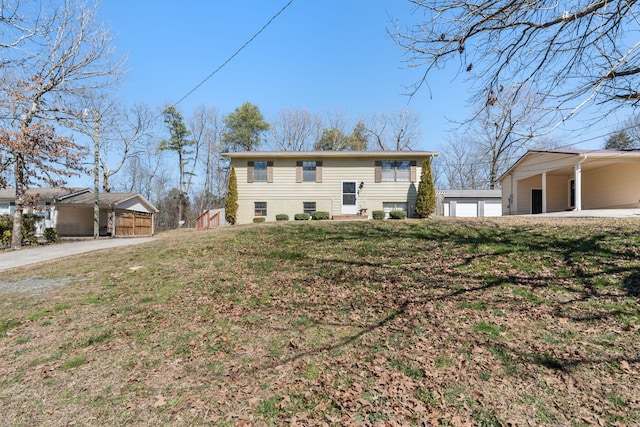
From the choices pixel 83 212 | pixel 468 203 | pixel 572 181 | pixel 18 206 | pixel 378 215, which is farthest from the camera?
pixel 468 203

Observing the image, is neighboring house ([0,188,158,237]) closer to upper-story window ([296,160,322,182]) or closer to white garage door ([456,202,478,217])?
upper-story window ([296,160,322,182])

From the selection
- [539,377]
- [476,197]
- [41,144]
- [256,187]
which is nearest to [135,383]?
[539,377]

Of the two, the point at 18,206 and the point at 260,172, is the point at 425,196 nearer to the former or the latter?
the point at 260,172

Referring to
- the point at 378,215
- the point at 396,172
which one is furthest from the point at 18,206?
the point at 396,172

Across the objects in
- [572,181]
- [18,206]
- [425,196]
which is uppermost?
[572,181]

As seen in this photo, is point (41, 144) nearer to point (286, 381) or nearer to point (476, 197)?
point (286, 381)

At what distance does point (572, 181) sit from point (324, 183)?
15.0 meters

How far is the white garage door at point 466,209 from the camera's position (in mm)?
25844

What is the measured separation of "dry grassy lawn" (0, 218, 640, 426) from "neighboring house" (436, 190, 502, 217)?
64.3 ft

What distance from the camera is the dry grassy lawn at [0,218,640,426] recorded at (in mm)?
2590

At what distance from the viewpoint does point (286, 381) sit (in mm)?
2934

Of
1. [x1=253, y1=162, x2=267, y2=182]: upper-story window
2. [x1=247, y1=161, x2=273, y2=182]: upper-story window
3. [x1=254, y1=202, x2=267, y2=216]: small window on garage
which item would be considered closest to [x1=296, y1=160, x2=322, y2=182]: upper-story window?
[x1=247, y1=161, x2=273, y2=182]: upper-story window

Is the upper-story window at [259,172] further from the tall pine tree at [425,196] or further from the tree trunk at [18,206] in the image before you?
the tree trunk at [18,206]

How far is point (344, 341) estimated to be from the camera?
11.8 feet
